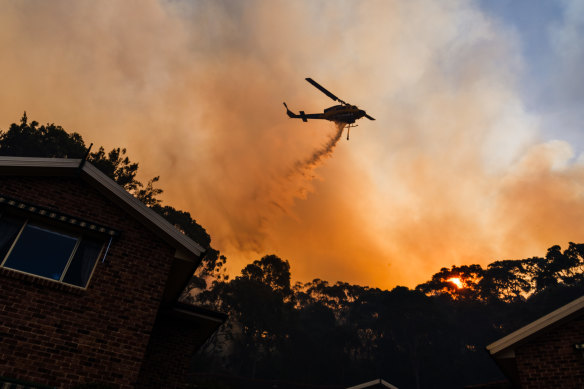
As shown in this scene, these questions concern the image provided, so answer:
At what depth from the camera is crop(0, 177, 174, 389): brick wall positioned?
289 inches

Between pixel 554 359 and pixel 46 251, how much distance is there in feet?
47.0

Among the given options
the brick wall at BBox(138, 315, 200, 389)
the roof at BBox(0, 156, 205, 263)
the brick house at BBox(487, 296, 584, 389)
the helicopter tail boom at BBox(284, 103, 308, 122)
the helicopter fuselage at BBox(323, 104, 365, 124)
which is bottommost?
the brick wall at BBox(138, 315, 200, 389)

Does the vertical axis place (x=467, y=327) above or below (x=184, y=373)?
above

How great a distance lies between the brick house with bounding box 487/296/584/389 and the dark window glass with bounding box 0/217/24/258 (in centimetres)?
1366

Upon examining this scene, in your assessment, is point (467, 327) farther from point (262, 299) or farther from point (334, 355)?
point (262, 299)

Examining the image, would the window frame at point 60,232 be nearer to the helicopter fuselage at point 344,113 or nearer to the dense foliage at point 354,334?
the helicopter fuselage at point 344,113

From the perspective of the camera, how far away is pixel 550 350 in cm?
963

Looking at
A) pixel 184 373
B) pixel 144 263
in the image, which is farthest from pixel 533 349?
pixel 144 263

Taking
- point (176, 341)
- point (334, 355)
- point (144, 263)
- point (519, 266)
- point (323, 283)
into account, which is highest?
point (519, 266)

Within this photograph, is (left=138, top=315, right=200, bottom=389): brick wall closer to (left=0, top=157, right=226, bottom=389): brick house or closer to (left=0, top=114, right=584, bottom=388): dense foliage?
(left=0, top=157, right=226, bottom=389): brick house

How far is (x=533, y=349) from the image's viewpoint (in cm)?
982

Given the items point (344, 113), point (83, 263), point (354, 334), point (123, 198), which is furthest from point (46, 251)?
point (354, 334)

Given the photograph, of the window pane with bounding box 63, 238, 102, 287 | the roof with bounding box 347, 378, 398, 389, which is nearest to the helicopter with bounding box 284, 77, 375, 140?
the roof with bounding box 347, 378, 398, 389

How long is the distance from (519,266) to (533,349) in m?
82.6
